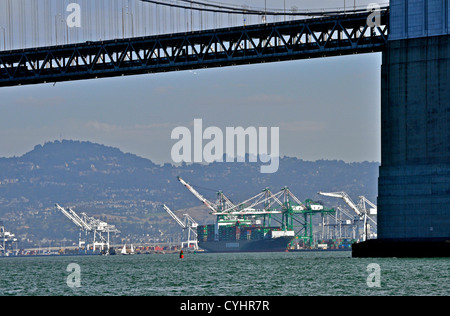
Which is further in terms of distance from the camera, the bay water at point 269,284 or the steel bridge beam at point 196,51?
the steel bridge beam at point 196,51

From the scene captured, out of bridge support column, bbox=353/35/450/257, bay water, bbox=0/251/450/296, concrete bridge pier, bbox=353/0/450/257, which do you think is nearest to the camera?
bay water, bbox=0/251/450/296

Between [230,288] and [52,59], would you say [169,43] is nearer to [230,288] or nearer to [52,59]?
[52,59]

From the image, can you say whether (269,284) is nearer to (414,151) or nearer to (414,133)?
(414,151)

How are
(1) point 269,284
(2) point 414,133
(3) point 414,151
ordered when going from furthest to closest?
1. (2) point 414,133
2. (3) point 414,151
3. (1) point 269,284

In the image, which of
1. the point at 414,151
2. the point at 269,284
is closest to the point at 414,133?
the point at 414,151

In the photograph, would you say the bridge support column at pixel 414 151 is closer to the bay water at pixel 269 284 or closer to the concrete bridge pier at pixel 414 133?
the concrete bridge pier at pixel 414 133

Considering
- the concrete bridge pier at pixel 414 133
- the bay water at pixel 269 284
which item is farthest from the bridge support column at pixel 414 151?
the bay water at pixel 269 284

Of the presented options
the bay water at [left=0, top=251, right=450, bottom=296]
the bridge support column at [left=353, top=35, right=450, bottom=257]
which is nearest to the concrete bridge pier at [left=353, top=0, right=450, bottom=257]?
the bridge support column at [left=353, top=35, right=450, bottom=257]

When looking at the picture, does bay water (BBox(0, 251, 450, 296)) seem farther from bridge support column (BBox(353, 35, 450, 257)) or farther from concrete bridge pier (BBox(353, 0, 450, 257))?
concrete bridge pier (BBox(353, 0, 450, 257))

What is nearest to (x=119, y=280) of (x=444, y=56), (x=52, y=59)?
(x=444, y=56)

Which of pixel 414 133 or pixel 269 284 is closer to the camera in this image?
pixel 269 284

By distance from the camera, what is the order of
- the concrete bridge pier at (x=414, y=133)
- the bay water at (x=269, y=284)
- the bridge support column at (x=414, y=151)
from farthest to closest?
the concrete bridge pier at (x=414, y=133)
the bridge support column at (x=414, y=151)
the bay water at (x=269, y=284)
